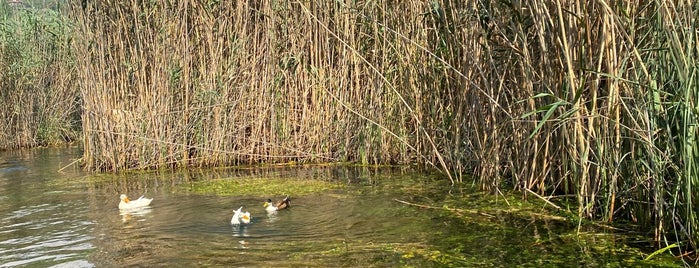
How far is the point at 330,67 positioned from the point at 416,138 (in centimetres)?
163

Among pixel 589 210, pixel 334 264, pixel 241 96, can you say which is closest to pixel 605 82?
pixel 589 210

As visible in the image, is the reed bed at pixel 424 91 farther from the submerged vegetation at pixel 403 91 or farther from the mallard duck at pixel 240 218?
the mallard duck at pixel 240 218

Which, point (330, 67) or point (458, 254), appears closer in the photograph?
point (458, 254)

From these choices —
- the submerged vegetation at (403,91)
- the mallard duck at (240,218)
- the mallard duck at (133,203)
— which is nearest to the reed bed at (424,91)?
the submerged vegetation at (403,91)

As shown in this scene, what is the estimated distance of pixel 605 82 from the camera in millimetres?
4652

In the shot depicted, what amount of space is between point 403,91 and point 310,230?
2768 mm

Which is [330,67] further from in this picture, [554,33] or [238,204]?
[554,33]

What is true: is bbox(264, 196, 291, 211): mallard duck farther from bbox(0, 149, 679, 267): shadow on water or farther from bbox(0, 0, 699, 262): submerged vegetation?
bbox(0, 0, 699, 262): submerged vegetation

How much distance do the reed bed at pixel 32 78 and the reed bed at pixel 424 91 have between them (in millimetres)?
4818

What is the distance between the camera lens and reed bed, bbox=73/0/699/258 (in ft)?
13.4

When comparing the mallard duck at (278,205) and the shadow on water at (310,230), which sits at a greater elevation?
the mallard duck at (278,205)

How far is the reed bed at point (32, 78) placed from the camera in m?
13.3

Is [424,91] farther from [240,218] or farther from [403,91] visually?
[240,218]

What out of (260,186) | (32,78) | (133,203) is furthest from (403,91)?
(32,78)
